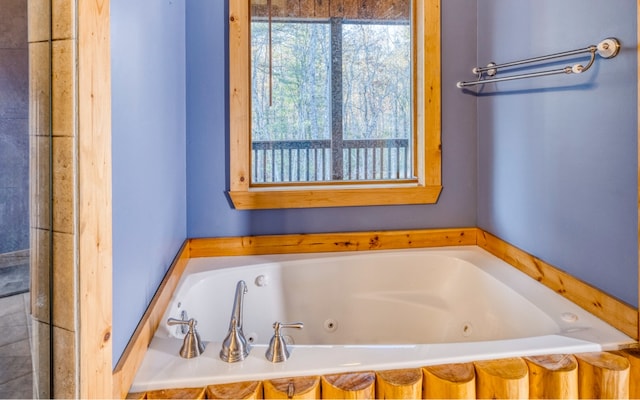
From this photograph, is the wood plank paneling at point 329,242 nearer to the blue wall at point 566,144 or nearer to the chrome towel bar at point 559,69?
the blue wall at point 566,144

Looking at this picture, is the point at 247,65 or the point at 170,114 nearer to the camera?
the point at 170,114

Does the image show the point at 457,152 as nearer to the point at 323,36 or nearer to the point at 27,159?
the point at 323,36

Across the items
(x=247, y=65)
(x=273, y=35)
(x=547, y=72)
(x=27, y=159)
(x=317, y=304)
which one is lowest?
(x=317, y=304)

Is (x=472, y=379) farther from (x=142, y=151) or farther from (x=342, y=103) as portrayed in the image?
(x=342, y=103)

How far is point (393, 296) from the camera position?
7.29 feet

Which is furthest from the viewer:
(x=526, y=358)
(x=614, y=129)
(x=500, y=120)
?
(x=500, y=120)

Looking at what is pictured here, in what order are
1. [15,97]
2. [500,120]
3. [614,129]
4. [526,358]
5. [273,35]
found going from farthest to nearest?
[273,35], [500,120], [614,129], [526,358], [15,97]

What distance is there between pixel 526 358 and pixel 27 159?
4.39 feet

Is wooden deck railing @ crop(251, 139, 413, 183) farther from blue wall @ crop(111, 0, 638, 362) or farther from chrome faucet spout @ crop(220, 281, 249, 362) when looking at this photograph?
chrome faucet spout @ crop(220, 281, 249, 362)

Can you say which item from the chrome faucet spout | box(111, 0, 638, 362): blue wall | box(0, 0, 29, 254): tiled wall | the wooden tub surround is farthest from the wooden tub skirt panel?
box(0, 0, 29, 254): tiled wall

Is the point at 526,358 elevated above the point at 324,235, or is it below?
below

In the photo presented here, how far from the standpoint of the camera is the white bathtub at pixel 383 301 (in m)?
1.64

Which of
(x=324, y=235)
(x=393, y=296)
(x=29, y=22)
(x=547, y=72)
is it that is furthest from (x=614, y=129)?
(x=29, y=22)

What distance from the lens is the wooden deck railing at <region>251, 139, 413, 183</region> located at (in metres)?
2.38
